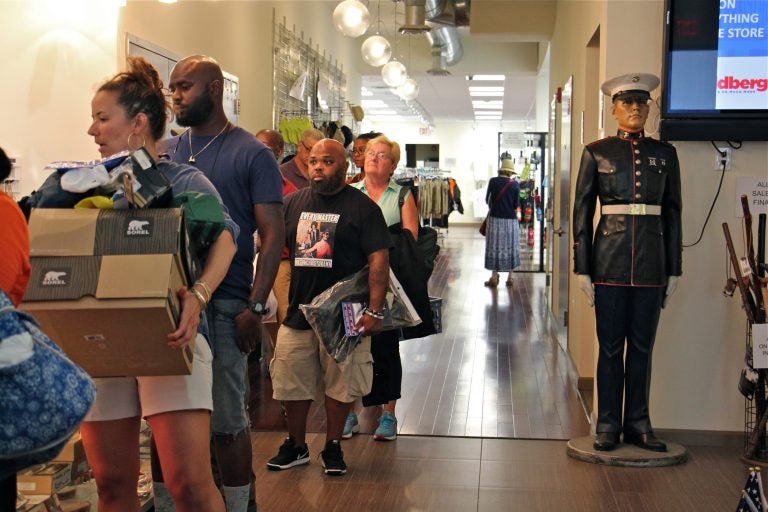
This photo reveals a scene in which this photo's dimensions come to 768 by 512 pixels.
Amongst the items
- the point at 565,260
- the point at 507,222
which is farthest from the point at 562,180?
the point at 507,222

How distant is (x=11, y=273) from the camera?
2.01 metres

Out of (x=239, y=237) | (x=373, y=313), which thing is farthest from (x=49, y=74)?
(x=239, y=237)

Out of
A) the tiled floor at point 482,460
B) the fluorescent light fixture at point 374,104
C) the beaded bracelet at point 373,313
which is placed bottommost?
the tiled floor at point 482,460

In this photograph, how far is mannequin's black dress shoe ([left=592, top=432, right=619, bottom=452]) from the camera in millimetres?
4570

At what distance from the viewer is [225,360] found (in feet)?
9.46

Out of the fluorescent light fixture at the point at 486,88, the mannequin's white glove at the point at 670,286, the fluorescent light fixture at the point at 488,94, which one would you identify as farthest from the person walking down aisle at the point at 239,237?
the fluorescent light fixture at the point at 488,94

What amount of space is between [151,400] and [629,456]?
2.75 metres

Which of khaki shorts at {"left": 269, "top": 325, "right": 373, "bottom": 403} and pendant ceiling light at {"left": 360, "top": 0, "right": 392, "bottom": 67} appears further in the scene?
pendant ceiling light at {"left": 360, "top": 0, "right": 392, "bottom": 67}

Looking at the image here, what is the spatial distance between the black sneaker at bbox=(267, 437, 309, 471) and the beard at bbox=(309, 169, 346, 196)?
113cm

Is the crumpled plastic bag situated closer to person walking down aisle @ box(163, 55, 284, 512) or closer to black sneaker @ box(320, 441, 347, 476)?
black sneaker @ box(320, 441, 347, 476)

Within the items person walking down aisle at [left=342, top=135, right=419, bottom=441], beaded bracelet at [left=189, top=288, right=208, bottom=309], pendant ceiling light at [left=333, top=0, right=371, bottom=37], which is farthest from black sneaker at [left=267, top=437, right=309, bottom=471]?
pendant ceiling light at [left=333, top=0, right=371, bottom=37]

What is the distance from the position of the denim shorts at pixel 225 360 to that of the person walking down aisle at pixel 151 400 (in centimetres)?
33

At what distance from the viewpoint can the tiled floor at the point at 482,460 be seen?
159 inches

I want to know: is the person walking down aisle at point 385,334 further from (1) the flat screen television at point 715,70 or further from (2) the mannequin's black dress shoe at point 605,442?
(1) the flat screen television at point 715,70
